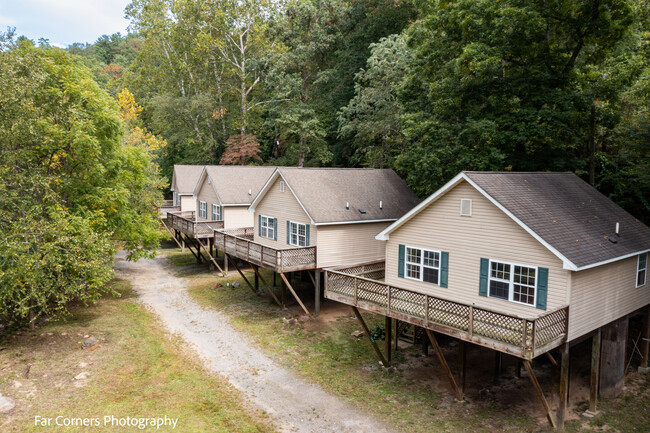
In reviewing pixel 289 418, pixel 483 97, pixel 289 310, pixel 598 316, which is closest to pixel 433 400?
pixel 289 418

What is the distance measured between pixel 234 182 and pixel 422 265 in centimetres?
1987

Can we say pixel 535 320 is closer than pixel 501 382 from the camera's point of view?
Yes

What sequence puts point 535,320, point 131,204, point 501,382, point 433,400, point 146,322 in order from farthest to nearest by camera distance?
point 131,204
point 146,322
point 501,382
point 433,400
point 535,320

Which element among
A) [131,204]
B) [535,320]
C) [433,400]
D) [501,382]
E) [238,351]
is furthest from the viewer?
[131,204]

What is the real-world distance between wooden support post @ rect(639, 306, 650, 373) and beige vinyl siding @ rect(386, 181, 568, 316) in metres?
A: 7.17

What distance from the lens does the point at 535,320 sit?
35.7ft

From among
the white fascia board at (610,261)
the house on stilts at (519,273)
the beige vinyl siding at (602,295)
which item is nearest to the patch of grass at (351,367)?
→ the house on stilts at (519,273)

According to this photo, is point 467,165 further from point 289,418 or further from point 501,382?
point 289,418

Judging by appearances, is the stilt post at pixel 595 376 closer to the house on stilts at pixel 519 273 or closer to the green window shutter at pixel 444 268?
the house on stilts at pixel 519 273

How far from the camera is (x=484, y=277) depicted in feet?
45.0

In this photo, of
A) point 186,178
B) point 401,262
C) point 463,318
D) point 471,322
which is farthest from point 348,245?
point 186,178

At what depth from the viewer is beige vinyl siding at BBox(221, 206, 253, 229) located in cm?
3062

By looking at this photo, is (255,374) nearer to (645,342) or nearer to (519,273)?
(519,273)

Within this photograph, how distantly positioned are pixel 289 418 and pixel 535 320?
290 inches
